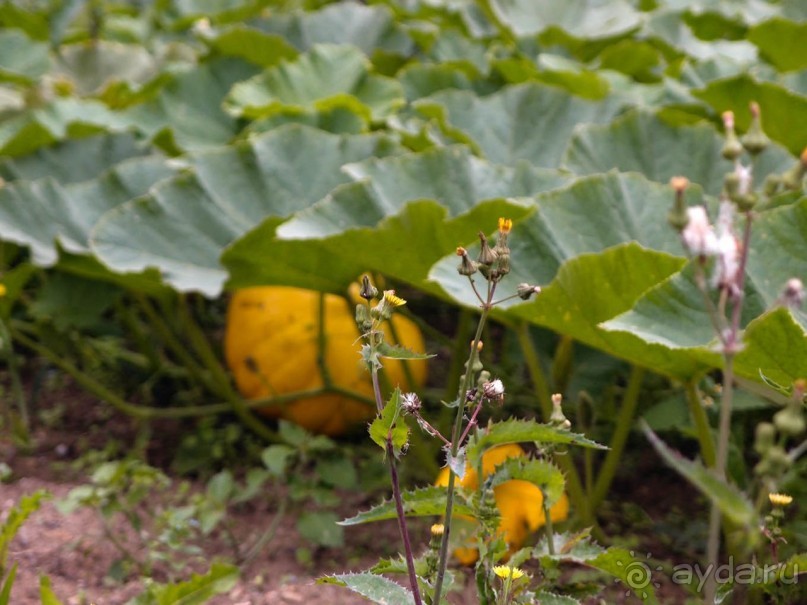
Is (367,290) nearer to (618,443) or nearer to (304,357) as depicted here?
(618,443)

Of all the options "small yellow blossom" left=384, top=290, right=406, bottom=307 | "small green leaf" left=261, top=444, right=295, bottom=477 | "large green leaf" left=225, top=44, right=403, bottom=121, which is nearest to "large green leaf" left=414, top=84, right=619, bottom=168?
"large green leaf" left=225, top=44, right=403, bottom=121

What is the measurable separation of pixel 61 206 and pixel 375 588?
1639mm

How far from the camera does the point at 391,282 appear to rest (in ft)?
8.55

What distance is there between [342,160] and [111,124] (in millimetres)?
921

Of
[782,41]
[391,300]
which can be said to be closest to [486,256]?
[391,300]

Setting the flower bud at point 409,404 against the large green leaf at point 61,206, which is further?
the large green leaf at point 61,206

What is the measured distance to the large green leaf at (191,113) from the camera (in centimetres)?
296

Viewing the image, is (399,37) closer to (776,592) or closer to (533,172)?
(533,172)

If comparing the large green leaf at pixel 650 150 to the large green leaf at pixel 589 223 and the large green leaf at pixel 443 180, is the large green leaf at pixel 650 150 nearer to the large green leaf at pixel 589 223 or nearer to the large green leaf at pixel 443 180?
the large green leaf at pixel 443 180

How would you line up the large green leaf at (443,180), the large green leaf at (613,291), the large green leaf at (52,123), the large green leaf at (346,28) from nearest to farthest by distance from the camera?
1. the large green leaf at (613,291)
2. the large green leaf at (443,180)
3. the large green leaf at (52,123)
4. the large green leaf at (346,28)

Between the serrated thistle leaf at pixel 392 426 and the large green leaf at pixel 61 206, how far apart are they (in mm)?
1462

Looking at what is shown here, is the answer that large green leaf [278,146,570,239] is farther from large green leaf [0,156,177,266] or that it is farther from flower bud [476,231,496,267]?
flower bud [476,231,496,267]

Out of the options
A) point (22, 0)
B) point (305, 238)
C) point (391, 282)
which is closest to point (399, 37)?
point (391, 282)

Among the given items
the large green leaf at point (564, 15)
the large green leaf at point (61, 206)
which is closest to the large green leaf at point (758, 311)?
the large green leaf at point (61, 206)
